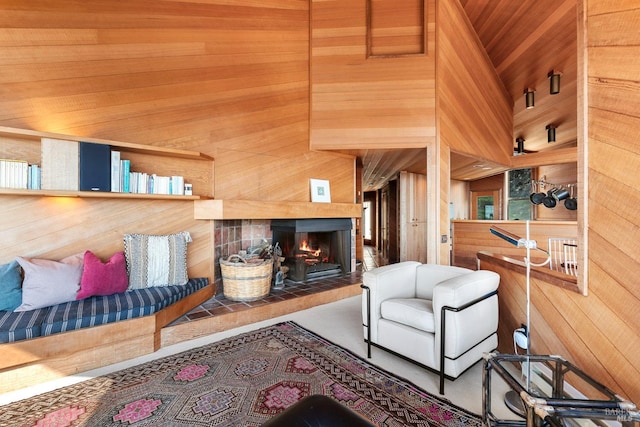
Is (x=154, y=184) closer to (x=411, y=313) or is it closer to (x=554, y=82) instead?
(x=411, y=313)

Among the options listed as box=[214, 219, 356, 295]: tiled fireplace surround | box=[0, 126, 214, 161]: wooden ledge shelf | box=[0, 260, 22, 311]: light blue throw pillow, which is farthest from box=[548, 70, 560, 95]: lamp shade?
box=[0, 260, 22, 311]: light blue throw pillow

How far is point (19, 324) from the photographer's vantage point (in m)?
1.97

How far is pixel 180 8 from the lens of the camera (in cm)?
327

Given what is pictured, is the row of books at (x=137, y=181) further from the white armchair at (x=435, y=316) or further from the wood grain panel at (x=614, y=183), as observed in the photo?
the wood grain panel at (x=614, y=183)

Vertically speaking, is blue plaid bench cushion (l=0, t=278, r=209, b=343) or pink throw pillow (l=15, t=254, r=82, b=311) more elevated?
pink throw pillow (l=15, t=254, r=82, b=311)

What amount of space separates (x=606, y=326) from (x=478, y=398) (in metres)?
0.85

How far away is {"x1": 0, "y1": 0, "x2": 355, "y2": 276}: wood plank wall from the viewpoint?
99.2 inches

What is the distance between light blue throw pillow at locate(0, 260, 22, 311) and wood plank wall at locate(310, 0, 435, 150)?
3.48m

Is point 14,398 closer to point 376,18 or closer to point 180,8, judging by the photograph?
point 180,8

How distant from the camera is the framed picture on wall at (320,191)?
14.5 feet

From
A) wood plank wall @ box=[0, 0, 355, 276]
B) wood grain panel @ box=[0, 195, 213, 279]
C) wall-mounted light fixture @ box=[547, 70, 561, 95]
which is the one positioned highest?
wall-mounted light fixture @ box=[547, 70, 561, 95]

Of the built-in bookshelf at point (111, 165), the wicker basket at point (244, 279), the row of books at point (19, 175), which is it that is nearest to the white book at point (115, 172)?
the built-in bookshelf at point (111, 165)

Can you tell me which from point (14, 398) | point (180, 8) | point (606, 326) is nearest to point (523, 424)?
point (606, 326)

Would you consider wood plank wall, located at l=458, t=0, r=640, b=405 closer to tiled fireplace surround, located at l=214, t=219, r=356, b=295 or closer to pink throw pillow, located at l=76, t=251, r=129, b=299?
tiled fireplace surround, located at l=214, t=219, r=356, b=295
